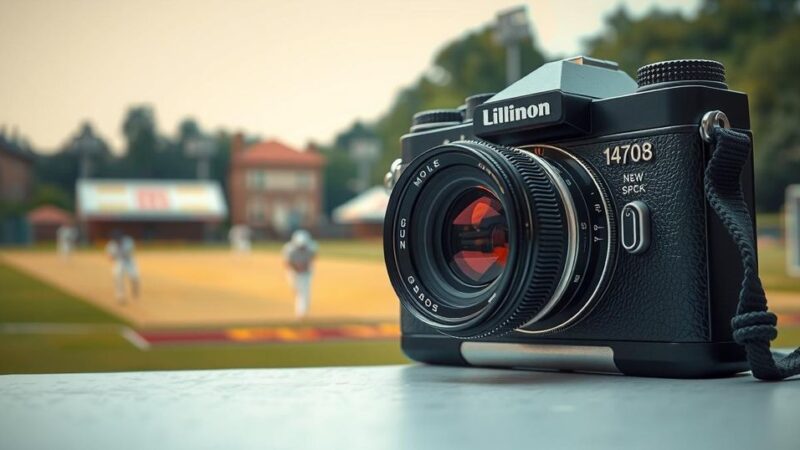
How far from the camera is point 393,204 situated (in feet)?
2.23

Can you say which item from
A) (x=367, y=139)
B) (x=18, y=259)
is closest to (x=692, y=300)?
(x=18, y=259)

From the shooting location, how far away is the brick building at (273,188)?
66.3ft

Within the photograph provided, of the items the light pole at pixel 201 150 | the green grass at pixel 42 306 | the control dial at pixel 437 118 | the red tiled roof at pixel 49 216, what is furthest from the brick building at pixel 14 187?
the control dial at pixel 437 118

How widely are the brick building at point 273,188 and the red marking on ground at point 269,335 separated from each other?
14695mm

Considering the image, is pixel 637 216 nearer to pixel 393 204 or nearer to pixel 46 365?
pixel 393 204

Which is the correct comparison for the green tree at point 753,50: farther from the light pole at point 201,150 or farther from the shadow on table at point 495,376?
the shadow on table at point 495,376

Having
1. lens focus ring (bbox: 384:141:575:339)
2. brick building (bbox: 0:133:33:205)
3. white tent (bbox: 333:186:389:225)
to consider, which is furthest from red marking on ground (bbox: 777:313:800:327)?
white tent (bbox: 333:186:389:225)

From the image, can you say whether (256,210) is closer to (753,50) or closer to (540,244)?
(753,50)

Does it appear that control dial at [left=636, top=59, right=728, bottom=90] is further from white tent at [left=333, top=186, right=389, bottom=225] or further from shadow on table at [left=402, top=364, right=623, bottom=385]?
white tent at [left=333, top=186, right=389, bottom=225]

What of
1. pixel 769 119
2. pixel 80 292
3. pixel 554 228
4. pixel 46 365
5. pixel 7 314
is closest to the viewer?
pixel 554 228

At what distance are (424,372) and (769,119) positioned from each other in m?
13.4

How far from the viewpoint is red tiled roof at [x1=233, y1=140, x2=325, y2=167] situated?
20047 mm

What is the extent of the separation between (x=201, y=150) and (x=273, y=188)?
274cm

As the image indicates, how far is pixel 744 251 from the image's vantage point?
22.7 inches
